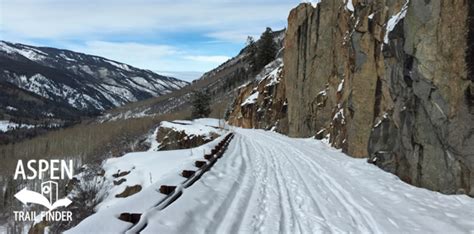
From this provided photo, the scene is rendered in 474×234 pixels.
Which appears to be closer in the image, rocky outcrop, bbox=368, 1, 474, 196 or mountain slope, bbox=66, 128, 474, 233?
mountain slope, bbox=66, 128, 474, 233

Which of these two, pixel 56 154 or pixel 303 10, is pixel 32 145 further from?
pixel 303 10

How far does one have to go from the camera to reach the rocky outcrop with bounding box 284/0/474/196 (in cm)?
1021

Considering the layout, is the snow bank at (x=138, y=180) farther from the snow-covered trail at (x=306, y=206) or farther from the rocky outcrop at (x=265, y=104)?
the rocky outcrop at (x=265, y=104)

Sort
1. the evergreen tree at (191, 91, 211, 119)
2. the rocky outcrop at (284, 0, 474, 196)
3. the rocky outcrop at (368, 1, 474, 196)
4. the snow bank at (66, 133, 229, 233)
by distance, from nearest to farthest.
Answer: the snow bank at (66, 133, 229, 233) < the rocky outcrop at (368, 1, 474, 196) < the rocky outcrop at (284, 0, 474, 196) < the evergreen tree at (191, 91, 211, 119)

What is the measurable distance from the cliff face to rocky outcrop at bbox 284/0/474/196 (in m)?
0.02

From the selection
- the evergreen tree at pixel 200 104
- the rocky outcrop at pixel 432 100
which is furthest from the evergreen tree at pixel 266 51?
the rocky outcrop at pixel 432 100

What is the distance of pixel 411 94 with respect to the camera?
12562 millimetres

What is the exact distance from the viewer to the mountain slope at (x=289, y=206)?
6375mm

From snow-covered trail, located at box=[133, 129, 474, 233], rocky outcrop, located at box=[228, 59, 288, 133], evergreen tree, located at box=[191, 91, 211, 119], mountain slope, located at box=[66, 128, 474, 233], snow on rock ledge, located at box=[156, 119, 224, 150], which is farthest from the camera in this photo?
evergreen tree, located at box=[191, 91, 211, 119]

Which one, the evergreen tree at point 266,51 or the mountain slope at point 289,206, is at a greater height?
the evergreen tree at point 266,51

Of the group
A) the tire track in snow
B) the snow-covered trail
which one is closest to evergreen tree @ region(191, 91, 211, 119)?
the tire track in snow

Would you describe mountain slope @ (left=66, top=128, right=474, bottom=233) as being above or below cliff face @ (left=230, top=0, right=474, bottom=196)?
below

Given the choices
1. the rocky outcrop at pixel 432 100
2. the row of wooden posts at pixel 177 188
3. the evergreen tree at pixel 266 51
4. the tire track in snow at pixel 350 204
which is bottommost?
the tire track in snow at pixel 350 204

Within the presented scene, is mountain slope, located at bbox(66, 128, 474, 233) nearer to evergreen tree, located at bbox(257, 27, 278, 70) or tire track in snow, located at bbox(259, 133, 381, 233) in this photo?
tire track in snow, located at bbox(259, 133, 381, 233)
